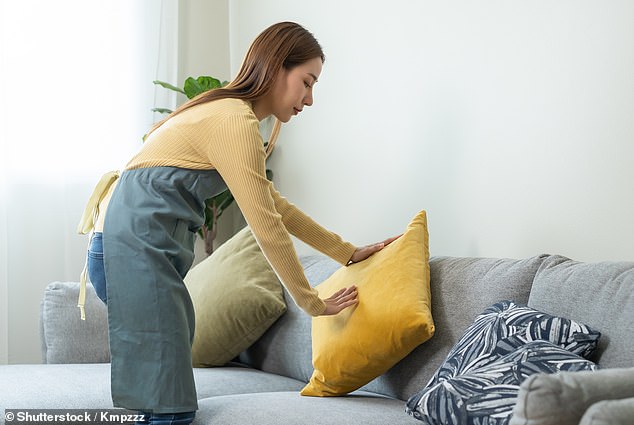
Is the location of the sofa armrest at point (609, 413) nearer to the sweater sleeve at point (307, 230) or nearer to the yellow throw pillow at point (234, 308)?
the sweater sleeve at point (307, 230)

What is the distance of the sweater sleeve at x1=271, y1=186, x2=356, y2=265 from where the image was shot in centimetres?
228

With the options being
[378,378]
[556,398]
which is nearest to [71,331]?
[378,378]

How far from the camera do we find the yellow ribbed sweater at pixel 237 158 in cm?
186

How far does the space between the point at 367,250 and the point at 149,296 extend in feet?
2.28

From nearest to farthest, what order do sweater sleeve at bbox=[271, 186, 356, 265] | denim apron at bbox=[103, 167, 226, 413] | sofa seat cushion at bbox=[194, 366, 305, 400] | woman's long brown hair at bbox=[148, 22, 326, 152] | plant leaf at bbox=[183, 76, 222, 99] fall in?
denim apron at bbox=[103, 167, 226, 413] → woman's long brown hair at bbox=[148, 22, 326, 152] → sweater sleeve at bbox=[271, 186, 356, 265] → sofa seat cushion at bbox=[194, 366, 305, 400] → plant leaf at bbox=[183, 76, 222, 99]

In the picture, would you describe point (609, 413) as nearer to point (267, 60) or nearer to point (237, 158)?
point (237, 158)

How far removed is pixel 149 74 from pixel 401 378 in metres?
2.34

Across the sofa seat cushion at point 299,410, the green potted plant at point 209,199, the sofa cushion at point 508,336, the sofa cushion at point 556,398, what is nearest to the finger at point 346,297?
the sofa seat cushion at point 299,410

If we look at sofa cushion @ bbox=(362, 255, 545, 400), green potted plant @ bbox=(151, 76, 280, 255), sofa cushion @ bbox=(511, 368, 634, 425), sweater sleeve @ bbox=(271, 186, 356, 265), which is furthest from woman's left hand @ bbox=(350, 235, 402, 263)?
green potted plant @ bbox=(151, 76, 280, 255)

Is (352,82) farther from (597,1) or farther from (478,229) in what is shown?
(597,1)

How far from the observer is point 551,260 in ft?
6.33

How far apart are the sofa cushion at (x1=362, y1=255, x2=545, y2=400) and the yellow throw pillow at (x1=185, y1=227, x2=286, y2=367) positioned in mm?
594

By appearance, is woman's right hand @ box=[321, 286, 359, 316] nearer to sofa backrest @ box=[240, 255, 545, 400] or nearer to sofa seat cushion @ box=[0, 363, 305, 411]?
sofa backrest @ box=[240, 255, 545, 400]

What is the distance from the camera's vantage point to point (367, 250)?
2324 mm
